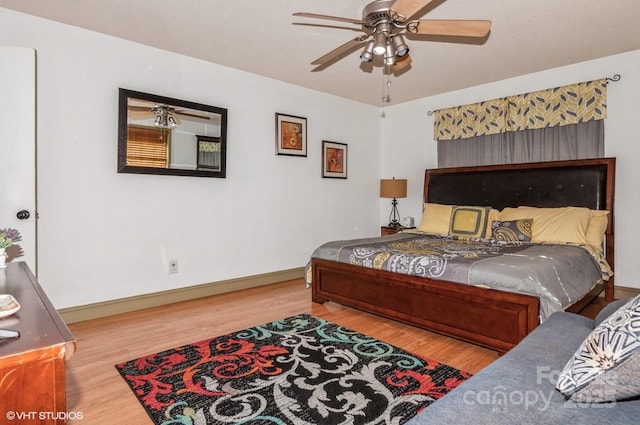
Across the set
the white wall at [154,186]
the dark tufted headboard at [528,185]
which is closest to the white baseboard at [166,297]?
the white wall at [154,186]

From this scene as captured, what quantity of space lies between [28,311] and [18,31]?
2.69 metres

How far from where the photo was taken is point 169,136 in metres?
3.52

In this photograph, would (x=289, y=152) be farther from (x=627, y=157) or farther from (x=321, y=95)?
(x=627, y=157)

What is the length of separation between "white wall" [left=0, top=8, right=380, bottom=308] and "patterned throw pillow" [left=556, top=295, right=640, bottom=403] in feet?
11.0

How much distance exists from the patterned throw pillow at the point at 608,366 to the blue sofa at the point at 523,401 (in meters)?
0.04

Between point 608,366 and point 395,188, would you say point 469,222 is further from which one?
point 608,366

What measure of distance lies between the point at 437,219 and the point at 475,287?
176 centimetres

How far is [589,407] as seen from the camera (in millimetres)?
987

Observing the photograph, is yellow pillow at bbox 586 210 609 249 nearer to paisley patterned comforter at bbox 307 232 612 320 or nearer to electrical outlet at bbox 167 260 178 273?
paisley patterned comforter at bbox 307 232 612 320

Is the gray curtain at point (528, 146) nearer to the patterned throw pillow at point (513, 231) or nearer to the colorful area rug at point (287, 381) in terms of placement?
the patterned throw pillow at point (513, 231)

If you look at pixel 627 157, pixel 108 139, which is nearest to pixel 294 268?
pixel 108 139

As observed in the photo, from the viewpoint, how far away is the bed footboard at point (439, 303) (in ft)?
7.63

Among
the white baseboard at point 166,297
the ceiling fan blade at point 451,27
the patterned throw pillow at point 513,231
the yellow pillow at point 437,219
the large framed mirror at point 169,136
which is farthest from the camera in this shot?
the yellow pillow at point 437,219

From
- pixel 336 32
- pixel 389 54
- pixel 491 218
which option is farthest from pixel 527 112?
pixel 389 54
